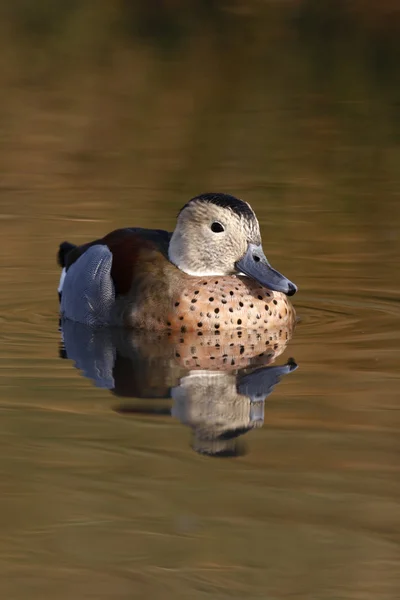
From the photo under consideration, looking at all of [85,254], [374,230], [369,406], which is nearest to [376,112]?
[374,230]

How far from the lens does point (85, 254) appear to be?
11062mm

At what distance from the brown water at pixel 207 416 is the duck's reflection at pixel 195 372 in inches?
1.0

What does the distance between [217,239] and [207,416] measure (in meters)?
2.88

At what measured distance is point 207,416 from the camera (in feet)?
25.4

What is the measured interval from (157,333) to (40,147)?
9.81 metres

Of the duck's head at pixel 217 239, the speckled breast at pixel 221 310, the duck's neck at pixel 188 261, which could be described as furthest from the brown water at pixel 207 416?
the duck's neck at pixel 188 261

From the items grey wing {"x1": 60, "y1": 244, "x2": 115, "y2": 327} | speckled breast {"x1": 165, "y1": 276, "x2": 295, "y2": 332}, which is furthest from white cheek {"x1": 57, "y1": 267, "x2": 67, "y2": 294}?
speckled breast {"x1": 165, "y1": 276, "x2": 295, "y2": 332}

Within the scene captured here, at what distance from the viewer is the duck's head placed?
10.4 metres

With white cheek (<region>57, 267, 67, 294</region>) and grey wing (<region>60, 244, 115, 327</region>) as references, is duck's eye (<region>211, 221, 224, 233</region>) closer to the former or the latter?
grey wing (<region>60, 244, 115, 327</region>)

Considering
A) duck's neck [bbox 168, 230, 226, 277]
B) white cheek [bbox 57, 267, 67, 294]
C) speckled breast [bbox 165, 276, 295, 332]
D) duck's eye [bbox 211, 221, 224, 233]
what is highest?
duck's eye [bbox 211, 221, 224, 233]

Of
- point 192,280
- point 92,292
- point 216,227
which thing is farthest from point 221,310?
point 92,292

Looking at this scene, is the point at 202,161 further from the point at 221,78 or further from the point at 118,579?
the point at 118,579

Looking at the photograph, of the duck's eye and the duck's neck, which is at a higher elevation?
the duck's eye

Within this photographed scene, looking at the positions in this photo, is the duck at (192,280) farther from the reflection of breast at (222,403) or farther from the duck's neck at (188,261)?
the reflection of breast at (222,403)
